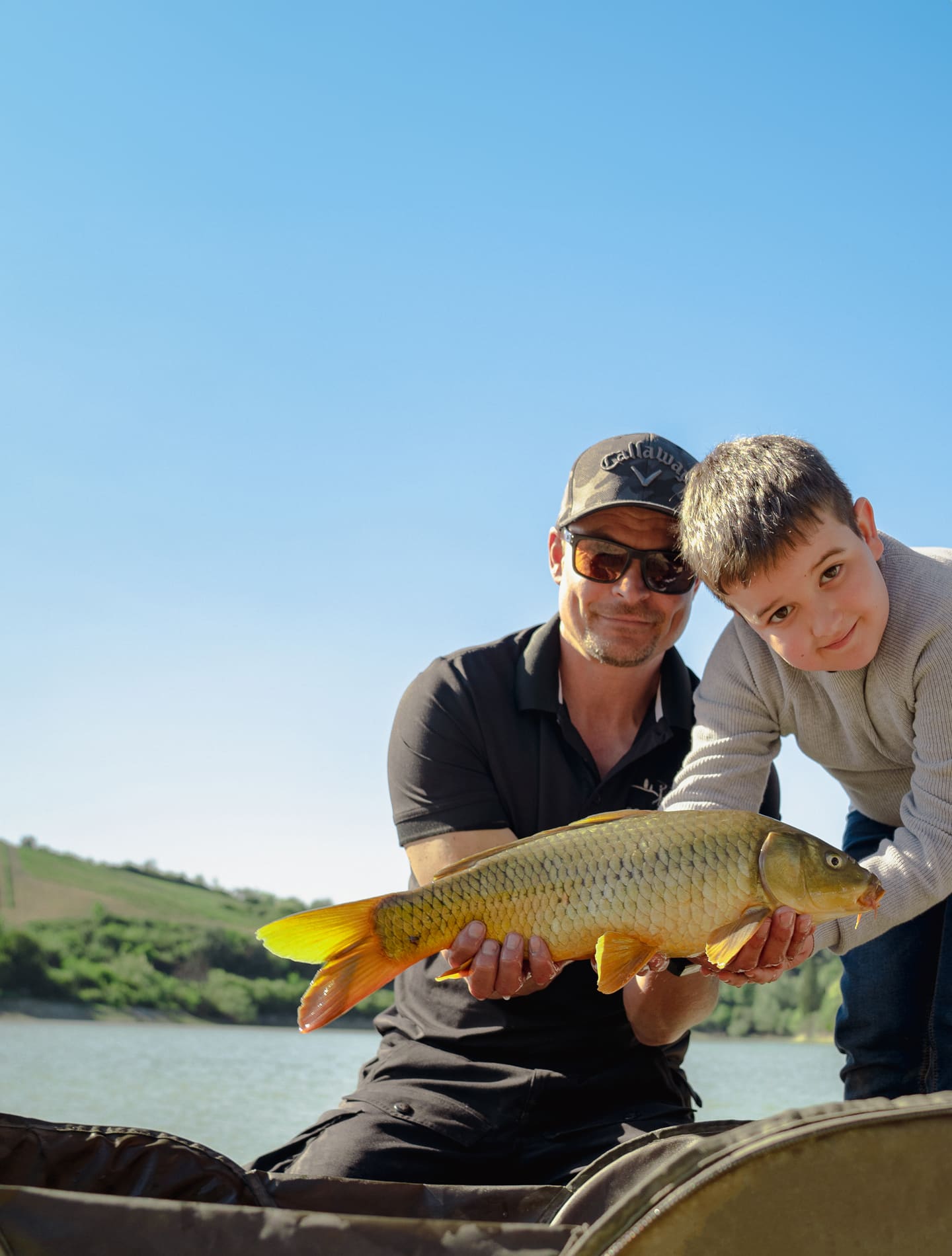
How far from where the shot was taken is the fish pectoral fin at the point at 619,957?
183 cm

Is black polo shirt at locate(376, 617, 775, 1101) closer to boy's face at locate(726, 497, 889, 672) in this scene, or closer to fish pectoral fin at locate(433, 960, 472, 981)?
fish pectoral fin at locate(433, 960, 472, 981)

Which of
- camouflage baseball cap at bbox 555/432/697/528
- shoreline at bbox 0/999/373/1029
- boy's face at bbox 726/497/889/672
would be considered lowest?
shoreline at bbox 0/999/373/1029

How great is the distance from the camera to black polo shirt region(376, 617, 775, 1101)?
235 centimetres

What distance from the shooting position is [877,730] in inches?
85.9

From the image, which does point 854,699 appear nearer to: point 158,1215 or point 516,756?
point 516,756

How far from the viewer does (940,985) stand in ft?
6.98

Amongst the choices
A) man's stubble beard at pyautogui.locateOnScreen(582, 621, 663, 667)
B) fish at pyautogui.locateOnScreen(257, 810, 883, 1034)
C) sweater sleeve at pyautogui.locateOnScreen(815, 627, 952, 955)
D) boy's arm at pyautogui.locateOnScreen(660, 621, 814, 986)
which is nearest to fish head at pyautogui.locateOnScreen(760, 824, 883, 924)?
fish at pyautogui.locateOnScreen(257, 810, 883, 1034)

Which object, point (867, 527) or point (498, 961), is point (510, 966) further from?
point (867, 527)

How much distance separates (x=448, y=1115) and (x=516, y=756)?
778 mm

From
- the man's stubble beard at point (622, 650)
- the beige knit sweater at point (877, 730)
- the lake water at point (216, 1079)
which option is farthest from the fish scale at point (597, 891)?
the lake water at point (216, 1079)

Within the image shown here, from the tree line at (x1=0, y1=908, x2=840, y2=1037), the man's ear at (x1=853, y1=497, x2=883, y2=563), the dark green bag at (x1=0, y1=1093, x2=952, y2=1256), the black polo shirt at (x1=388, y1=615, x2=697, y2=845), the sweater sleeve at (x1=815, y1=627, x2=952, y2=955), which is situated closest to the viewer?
the dark green bag at (x1=0, y1=1093, x2=952, y2=1256)

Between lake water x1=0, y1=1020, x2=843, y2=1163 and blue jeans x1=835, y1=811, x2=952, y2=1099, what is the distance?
218 centimetres

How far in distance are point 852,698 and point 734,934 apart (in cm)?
56

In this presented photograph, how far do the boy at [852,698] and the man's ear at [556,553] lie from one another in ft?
2.05
